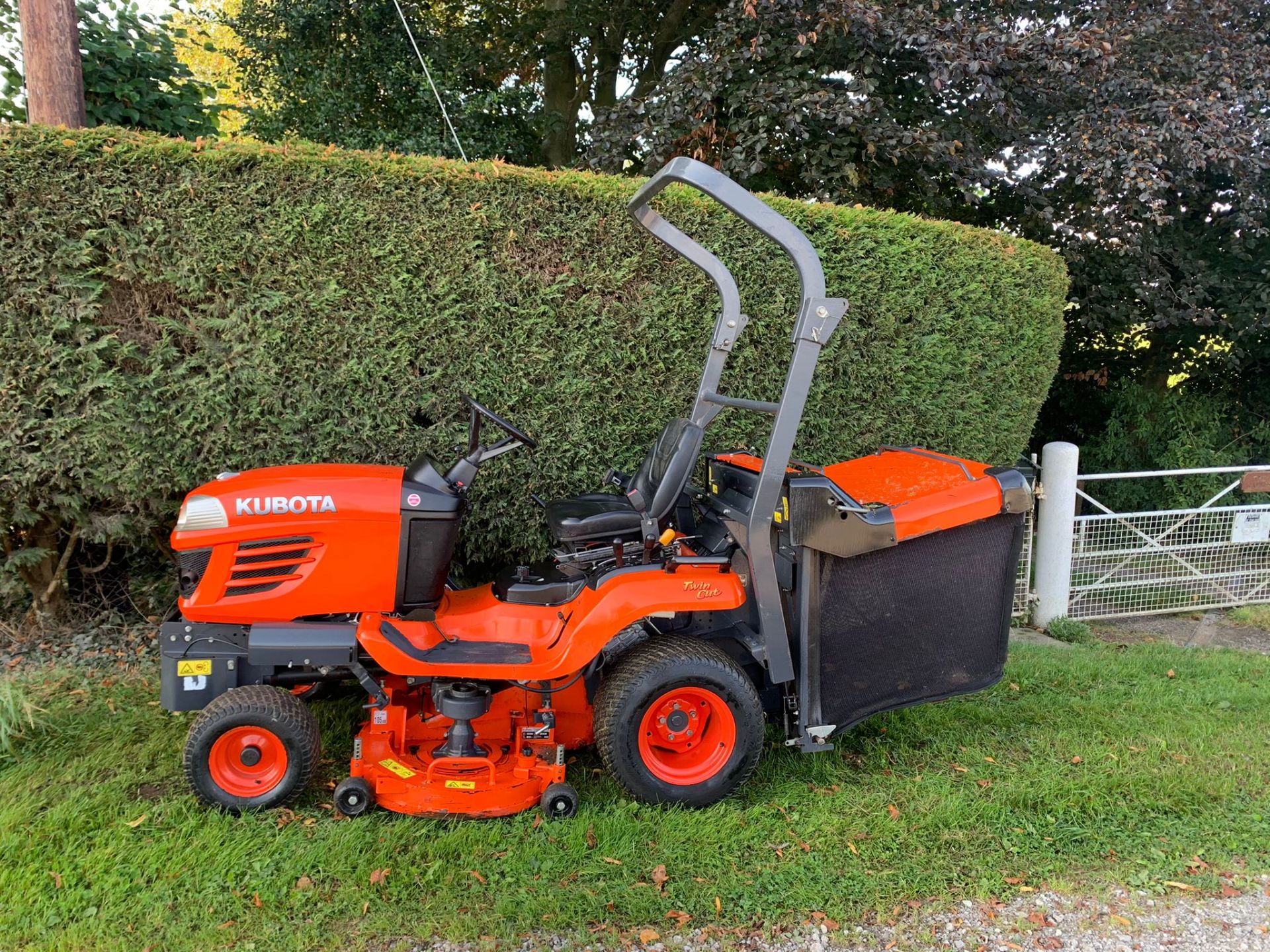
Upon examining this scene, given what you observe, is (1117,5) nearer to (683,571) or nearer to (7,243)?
(683,571)

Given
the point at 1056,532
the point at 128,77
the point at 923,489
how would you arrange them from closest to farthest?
the point at 923,489
the point at 128,77
the point at 1056,532

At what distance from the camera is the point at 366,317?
3.86 meters

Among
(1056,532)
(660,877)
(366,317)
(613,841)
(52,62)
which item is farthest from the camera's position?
(1056,532)

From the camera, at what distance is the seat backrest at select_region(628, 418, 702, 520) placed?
3016mm

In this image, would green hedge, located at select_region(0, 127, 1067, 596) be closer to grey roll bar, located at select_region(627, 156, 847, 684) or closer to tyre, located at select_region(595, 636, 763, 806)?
grey roll bar, located at select_region(627, 156, 847, 684)

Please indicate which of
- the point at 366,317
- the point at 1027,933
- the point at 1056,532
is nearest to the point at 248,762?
the point at 366,317

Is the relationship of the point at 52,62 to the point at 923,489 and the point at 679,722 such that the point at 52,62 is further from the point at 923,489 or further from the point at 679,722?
the point at 923,489

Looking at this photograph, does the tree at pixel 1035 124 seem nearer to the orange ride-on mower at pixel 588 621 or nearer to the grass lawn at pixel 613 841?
the orange ride-on mower at pixel 588 621

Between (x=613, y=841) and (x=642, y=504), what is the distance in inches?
46.5

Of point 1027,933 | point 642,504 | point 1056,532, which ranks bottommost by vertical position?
point 1027,933

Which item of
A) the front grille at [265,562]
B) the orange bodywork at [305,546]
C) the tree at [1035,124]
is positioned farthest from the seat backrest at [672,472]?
the tree at [1035,124]

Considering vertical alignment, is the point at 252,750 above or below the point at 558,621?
below

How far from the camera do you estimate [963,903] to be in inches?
101

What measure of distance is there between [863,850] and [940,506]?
47.9 inches
